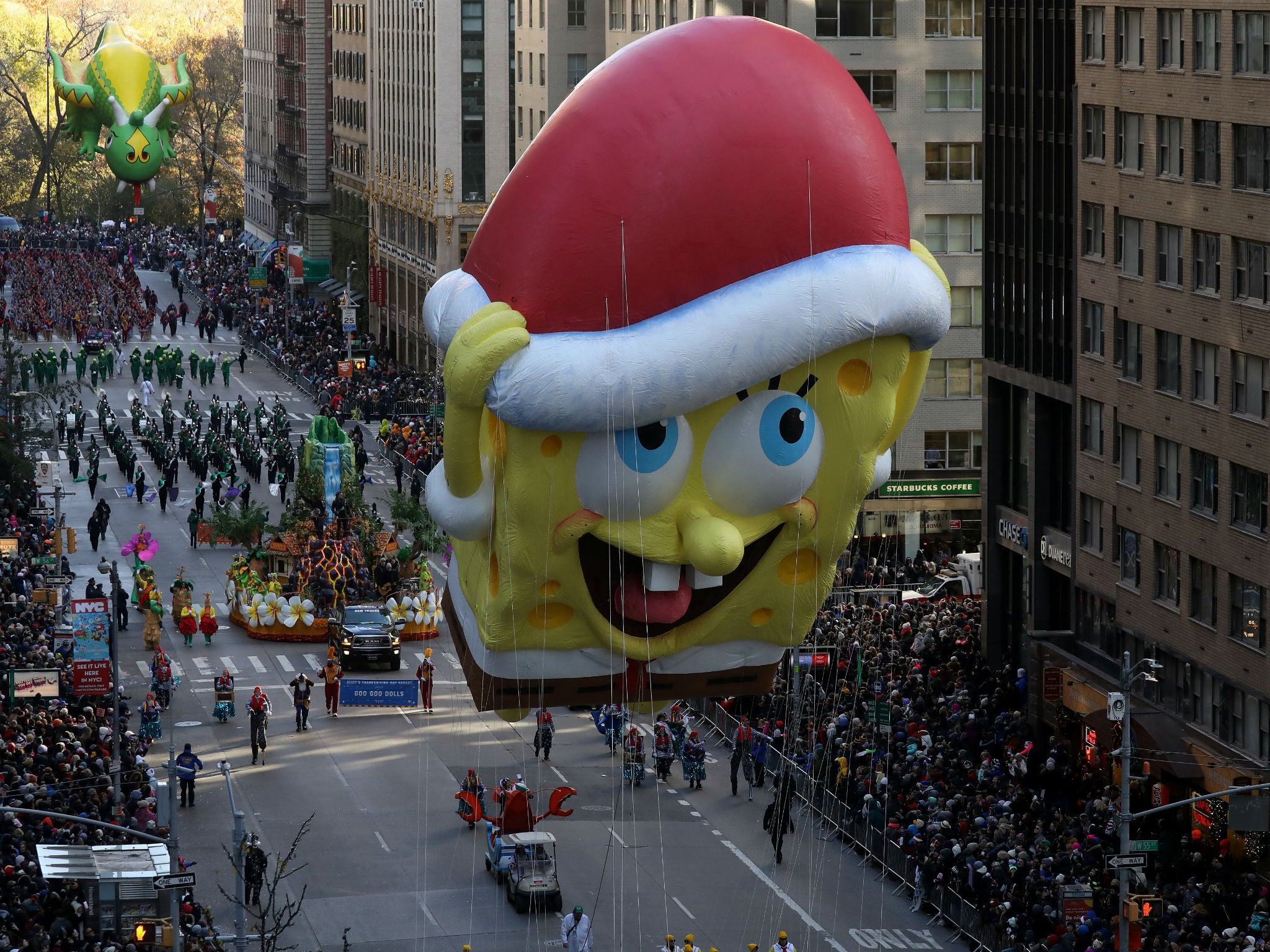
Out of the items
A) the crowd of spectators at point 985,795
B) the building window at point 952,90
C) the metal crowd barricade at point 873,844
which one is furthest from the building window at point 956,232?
the metal crowd barricade at point 873,844

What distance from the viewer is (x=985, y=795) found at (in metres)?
45.9

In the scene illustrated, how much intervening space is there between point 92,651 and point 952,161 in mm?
34776

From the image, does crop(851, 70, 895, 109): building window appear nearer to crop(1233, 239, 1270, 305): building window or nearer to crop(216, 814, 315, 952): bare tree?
crop(1233, 239, 1270, 305): building window

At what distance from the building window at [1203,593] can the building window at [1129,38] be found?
37.2 feet

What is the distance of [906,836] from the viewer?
45.2 meters

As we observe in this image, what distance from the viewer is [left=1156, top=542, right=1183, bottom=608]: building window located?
50656mm

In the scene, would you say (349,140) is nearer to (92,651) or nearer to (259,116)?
(259,116)

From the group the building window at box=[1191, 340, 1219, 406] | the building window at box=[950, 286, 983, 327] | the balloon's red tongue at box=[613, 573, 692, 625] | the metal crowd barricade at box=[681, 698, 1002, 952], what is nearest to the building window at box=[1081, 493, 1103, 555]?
the building window at box=[1191, 340, 1219, 406]

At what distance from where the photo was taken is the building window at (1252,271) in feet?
154

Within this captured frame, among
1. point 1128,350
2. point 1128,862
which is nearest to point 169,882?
point 1128,862

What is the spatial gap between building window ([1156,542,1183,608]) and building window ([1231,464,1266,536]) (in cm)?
286

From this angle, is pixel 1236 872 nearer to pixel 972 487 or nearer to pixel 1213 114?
pixel 1213 114

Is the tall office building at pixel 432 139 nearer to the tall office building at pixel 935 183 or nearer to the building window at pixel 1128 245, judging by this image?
the tall office building at pixel 935 183

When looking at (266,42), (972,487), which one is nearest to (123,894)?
(972,487)
